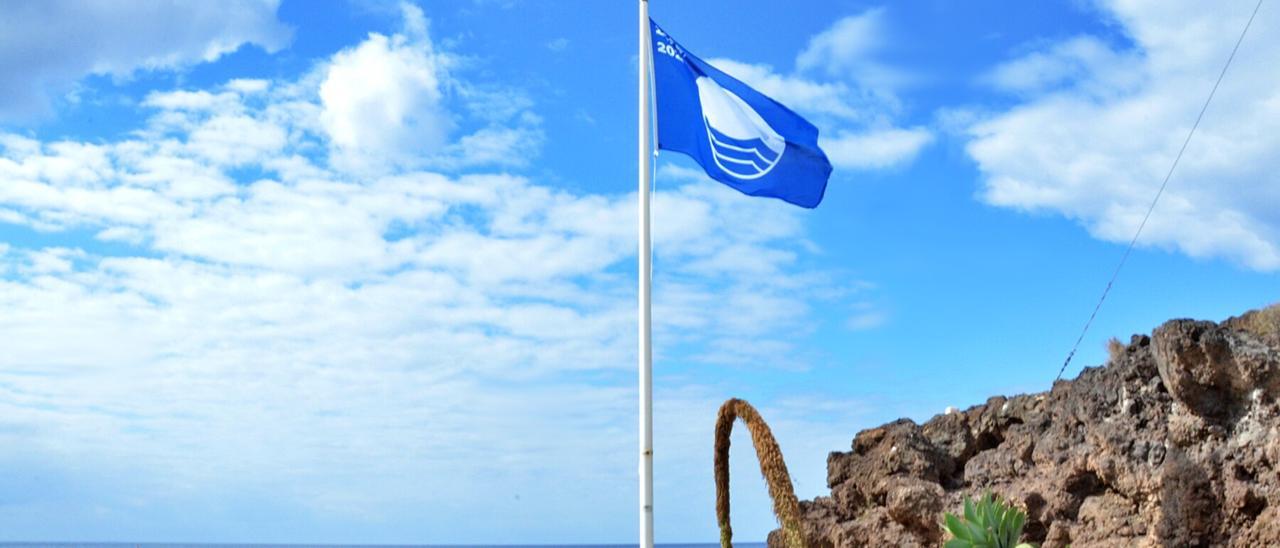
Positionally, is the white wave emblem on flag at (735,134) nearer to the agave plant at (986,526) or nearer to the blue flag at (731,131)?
the blue flag at (731,131)

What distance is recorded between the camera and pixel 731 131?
37.4 feet

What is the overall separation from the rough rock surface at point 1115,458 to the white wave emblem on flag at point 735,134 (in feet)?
10.9

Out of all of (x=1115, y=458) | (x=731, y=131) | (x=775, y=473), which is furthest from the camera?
(x=731, y=131)

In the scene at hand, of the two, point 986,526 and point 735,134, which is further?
point 735,134

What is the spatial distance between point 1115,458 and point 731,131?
4531 mm

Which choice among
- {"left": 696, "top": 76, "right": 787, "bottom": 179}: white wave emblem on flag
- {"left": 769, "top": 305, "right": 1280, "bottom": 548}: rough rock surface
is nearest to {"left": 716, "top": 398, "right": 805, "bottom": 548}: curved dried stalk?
{"left": 696, "top": 76, "right": 787, "bottom": 179}: white wave emblem on flag

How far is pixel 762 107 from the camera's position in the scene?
11.8 metres

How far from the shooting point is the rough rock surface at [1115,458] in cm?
968

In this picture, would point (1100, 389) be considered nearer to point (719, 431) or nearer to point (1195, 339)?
point (1195, 339)

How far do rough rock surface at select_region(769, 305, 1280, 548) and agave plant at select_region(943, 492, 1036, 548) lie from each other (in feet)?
1.88

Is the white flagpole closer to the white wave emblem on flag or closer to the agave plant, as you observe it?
the white wave emblem on flag

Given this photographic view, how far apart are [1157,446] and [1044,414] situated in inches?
57.0

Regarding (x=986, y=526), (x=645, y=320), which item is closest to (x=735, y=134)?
(x=645, y=320)

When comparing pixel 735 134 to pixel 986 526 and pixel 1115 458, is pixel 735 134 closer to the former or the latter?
pixel 986 526
